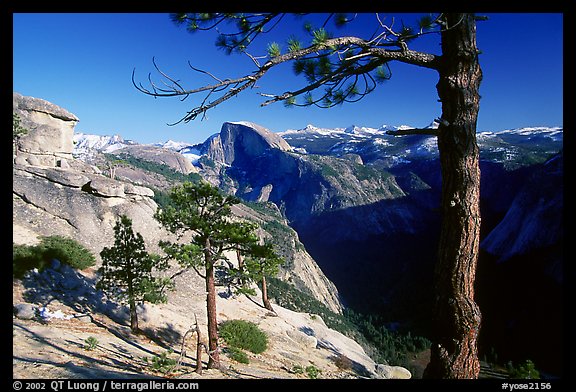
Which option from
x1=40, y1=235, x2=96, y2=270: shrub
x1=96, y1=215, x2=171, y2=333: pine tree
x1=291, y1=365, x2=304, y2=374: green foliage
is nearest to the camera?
x1=96, y1=215, x2=171, y2=333: pine tree

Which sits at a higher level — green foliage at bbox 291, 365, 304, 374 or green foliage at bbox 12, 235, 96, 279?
green foliage at bbox 12, 235, 96, 279

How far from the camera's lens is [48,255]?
44.2ft

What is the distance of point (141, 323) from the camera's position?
12.8m

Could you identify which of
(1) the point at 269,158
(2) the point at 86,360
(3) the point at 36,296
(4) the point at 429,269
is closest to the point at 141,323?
(3) the point at 36,296

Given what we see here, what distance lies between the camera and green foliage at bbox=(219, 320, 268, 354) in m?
13.0

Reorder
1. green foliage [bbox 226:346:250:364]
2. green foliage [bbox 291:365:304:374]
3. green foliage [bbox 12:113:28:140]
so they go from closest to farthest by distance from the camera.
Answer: green foliage [bbox 226:346:250:364] → green foliage [bbox 291:365:304:374] → green foliage [bbox 12:113:28:140]

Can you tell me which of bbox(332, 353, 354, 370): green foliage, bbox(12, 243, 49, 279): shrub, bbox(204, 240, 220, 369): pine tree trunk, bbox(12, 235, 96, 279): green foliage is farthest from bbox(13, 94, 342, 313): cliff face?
bbox(332, 353, 354, 370): green foliage

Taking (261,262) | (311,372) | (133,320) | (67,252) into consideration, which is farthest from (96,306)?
(311,372)

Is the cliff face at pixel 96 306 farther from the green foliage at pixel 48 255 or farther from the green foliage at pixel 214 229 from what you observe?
the green foliage at pixel 214 229

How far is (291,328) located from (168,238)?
11.0 metres

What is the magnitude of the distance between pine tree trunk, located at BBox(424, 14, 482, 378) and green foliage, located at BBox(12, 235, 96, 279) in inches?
577

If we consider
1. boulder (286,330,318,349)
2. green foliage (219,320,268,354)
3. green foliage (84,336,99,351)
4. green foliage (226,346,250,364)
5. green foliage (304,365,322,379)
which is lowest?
boulder (286,330,318,349)

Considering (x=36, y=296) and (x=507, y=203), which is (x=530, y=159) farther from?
(x=36, y=296)

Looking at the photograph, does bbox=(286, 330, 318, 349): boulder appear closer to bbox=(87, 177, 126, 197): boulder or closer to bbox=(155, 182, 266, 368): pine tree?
bbox=(155, 182, 266, 368): pine tree
